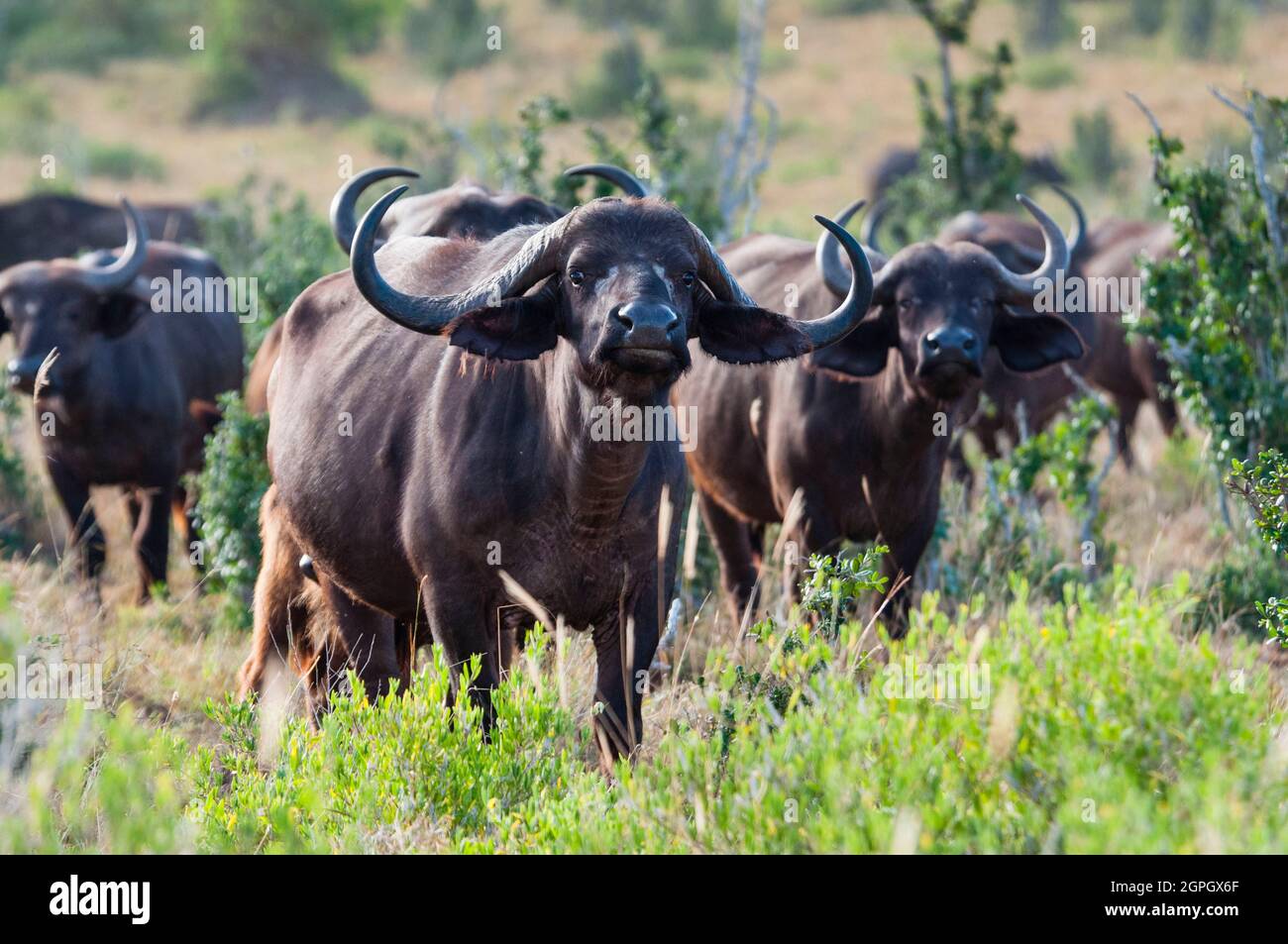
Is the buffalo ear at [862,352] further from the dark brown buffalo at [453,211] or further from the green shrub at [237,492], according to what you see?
the green shrub at [237,492]

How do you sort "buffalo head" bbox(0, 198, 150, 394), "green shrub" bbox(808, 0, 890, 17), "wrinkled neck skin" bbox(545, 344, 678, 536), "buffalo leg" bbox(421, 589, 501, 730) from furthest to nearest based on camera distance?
"green shrub" bbox(808, 0, 890, 17), "buffalo head" bbox(0, 198, 150, 394), "buffalo leg" bbox(421, 589, 501, 730), "wrinkled neck skin" bbox(545, 344, 678, 536)

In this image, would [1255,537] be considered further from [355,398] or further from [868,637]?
[355,398]

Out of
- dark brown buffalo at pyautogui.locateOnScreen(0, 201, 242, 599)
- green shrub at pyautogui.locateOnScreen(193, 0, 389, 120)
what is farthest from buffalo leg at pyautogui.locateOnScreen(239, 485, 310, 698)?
green shrub at pyautogui.locateOnScreen(193, 0, 389, 120)

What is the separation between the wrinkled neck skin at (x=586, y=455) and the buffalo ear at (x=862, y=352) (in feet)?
6.74

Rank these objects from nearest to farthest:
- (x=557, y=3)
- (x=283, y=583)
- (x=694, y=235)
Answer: (x=694, y=235)
(x=283, y=583)
(x=557, y=3)

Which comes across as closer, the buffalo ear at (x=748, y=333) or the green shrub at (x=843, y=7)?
the buffalo ear at (x=748, y=333)

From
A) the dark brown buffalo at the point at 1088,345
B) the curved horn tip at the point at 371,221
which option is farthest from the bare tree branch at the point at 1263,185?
the curved horn tip at the point at 371,221

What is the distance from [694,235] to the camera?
198 inches

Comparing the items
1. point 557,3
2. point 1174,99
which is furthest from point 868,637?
point 557,3

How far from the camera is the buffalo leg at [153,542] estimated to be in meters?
9.32

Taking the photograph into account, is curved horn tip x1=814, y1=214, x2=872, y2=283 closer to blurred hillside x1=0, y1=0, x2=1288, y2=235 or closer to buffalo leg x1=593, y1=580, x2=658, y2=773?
buffalo leg x1=593, y1=580, x2=658, y2=773

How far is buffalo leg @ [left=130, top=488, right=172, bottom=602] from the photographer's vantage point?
9320 mm

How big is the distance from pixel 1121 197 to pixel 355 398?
1907 cm

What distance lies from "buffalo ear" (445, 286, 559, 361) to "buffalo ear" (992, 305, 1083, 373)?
116 inches
